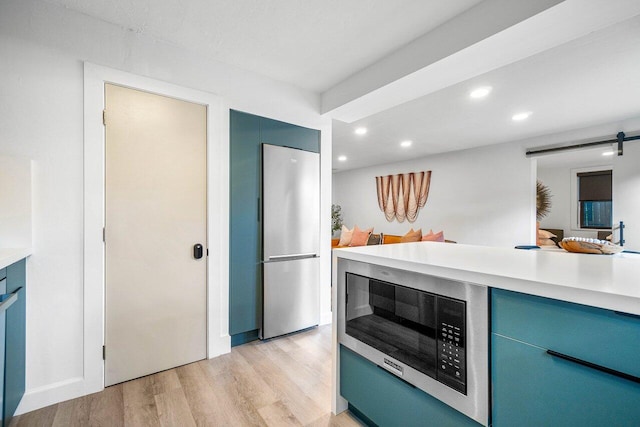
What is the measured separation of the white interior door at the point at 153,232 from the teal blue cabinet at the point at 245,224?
25 cm

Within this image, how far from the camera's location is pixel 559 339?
833 mm

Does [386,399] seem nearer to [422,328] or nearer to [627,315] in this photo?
[422,328]

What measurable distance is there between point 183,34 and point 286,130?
3.57 feet

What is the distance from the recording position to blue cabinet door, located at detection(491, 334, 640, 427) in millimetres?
742

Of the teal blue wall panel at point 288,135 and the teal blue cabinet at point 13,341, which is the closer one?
the teal blue cabinet at point 13,341

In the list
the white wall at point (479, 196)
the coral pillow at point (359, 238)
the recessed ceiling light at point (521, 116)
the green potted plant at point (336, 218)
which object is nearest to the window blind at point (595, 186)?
the white wall at point (479, 196)

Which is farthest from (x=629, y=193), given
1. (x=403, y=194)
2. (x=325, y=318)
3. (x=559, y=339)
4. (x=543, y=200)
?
(x=559, y=339)

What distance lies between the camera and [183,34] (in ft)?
6.63

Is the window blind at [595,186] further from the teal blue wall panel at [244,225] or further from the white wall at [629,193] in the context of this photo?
the teal blue wall panel at [244,225]

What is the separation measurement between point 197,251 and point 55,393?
44.9 inches

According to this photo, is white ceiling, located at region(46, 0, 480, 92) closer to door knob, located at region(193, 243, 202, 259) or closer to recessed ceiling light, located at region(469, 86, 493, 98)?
recessed ceiling light, located at region(469, 86, 493, 98)

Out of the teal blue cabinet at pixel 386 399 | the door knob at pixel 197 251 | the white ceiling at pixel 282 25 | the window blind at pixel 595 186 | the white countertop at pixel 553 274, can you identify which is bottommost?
the teal blue cabinet at pixel 386 399

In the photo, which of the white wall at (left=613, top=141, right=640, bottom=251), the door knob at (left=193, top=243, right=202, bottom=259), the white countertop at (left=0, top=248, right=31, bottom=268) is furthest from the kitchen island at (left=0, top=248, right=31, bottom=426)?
the white wall at (left=613, top=141, right=640, bottom=251)

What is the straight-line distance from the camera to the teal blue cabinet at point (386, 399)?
1146mm
